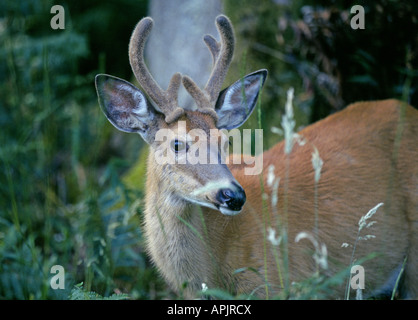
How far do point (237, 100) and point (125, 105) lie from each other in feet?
2.57

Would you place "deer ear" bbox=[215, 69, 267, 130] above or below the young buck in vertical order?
above

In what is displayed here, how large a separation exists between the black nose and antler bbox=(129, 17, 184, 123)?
0.68 m

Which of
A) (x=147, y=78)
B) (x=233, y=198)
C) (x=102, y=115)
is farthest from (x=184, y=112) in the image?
(x=102, y=115)

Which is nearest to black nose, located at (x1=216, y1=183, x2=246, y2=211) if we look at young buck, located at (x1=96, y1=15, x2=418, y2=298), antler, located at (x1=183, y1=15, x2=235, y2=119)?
young buck, located at (x1=96, y1=15, x2=418, y2=298)

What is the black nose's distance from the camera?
2975 mm

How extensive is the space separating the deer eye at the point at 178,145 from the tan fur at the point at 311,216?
184mm

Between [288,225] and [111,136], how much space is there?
16.0 ft

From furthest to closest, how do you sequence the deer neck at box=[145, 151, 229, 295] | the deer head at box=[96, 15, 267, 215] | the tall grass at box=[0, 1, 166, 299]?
the tall grass at box=[0, 1, 166, 299] < the deer neck at box=[145, 151, 229, 295] < the deer head at box=[96, 15, 267, 215]

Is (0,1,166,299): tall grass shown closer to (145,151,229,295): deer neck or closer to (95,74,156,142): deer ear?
(145,151,229,295): deer neck

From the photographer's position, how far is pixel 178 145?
338 centimetres

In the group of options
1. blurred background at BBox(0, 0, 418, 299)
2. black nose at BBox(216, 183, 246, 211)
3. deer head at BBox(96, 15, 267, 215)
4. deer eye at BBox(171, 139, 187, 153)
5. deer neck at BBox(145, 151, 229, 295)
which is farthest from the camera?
blurred background at BBox(0, 0, 418, 299)

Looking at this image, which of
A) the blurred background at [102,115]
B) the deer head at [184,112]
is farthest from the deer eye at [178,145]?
the blurred background at [102,115]

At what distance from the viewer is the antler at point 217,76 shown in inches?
132
